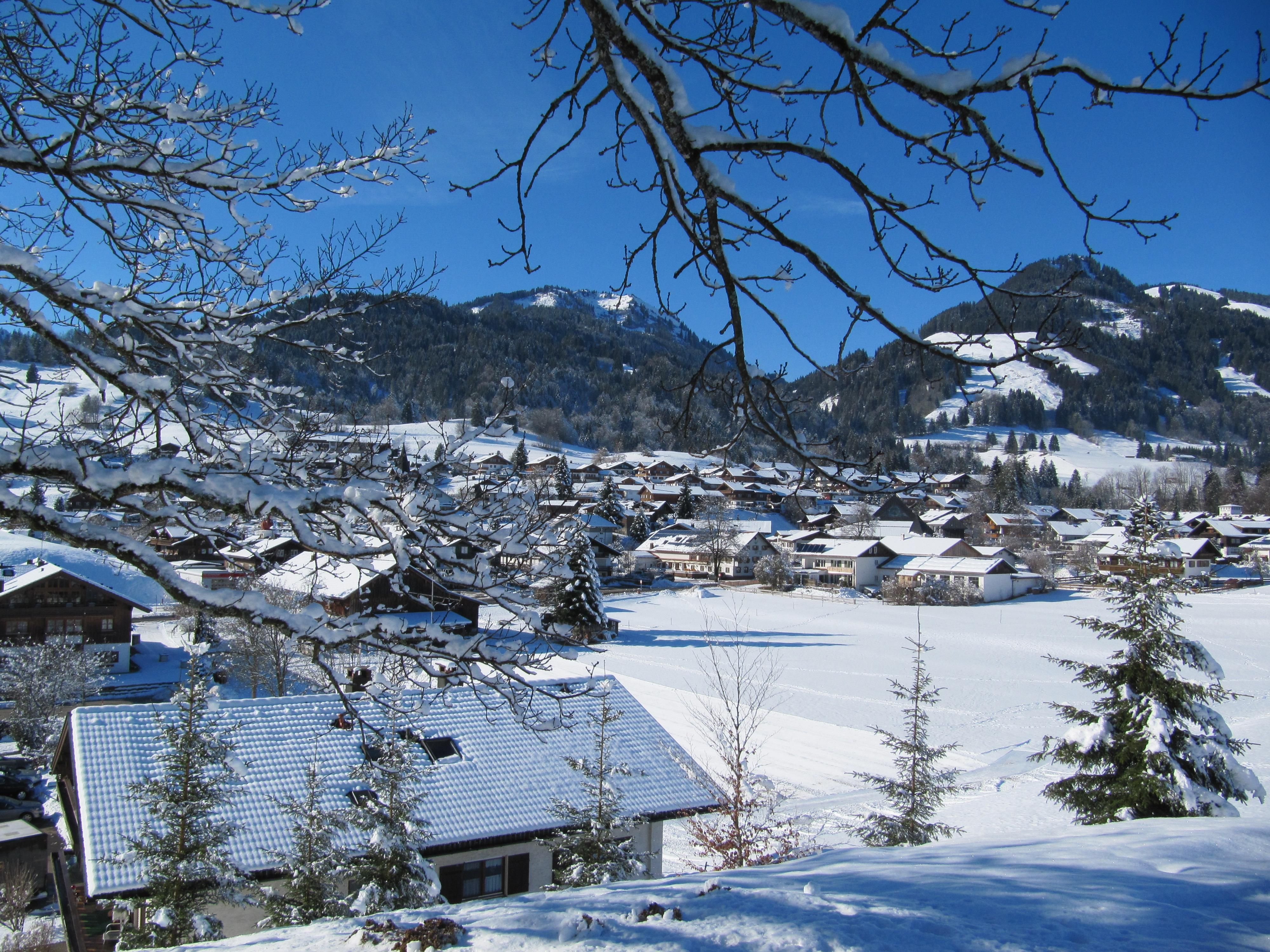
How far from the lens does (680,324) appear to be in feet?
10.6

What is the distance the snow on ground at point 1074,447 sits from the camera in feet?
466

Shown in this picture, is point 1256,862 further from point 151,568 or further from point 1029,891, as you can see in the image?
point 151,568

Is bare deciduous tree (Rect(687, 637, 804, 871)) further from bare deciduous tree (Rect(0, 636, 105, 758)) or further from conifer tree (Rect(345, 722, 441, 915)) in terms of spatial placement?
bare deciduous tree (Rect(0, 636, 105, 758))

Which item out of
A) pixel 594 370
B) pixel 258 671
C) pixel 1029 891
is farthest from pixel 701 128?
pixel 594 370

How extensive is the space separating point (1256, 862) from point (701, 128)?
458 cm

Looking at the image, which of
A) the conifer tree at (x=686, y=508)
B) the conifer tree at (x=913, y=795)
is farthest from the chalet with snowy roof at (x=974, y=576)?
the conifer tree at (x=913, y=795)

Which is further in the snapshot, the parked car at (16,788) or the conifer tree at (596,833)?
the parked car at (16,788)

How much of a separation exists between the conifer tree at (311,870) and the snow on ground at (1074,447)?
145615mm

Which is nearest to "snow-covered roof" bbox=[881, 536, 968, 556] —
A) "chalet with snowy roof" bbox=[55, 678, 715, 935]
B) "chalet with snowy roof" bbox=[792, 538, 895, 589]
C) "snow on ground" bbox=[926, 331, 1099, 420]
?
"chalet with snowy roof" bbox=[792, 538, 895, 589]

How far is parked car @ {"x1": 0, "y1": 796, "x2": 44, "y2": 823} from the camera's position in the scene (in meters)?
13.5

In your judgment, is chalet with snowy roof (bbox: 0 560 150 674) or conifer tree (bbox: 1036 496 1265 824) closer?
conifer tree (bbox: 1036 496 1265 824)

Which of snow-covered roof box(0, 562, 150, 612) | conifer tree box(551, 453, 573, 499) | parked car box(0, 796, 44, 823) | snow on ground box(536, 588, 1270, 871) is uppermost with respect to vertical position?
conifer tree box(551, 453, 573, 499)

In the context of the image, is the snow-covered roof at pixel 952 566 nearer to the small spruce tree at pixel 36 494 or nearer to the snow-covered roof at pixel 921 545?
the snow-covered roof at pixel 921 545

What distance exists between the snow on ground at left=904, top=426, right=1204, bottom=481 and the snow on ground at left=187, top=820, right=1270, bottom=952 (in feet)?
480
